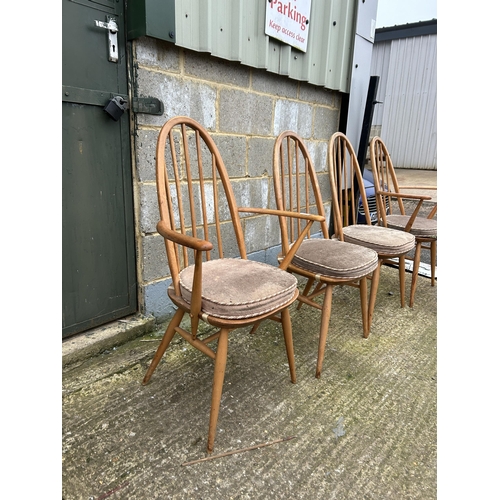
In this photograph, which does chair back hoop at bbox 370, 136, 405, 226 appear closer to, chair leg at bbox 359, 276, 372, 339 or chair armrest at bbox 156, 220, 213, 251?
chair leg at bbox 359, 276, 372, 339

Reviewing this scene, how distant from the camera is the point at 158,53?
1715 millimetres

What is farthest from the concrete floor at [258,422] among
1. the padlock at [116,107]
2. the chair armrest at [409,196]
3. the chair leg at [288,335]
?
the padlock at [116,107]

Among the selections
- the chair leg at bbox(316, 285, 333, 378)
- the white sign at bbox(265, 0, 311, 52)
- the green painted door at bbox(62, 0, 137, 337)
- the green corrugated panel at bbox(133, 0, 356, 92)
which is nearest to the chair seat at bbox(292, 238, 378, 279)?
the chair leg at bbox(316, 285, 333, 378)

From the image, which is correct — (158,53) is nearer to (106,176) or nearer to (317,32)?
(106,176)

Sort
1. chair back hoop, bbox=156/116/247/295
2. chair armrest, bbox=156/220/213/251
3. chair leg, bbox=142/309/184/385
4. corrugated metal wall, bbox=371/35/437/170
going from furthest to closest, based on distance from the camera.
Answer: corrugated metal wall, bbox=371/35/437/170, chair leg, bbox=142/309/184/385, chair back hoop, bbox=156/116/247/295, chair armrest, bbox=156/220/213/251

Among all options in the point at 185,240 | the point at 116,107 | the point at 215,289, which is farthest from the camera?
the point at 116,107

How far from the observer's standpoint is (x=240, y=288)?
1.27m

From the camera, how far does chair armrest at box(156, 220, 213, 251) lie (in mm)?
1000

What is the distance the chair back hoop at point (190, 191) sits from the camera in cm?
133

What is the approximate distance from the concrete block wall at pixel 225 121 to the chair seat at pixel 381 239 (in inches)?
26.6

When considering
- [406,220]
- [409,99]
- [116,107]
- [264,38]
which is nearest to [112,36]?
[116,107]

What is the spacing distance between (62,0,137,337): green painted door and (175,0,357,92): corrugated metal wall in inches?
14.4

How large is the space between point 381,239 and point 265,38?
137cm

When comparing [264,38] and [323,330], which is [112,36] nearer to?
[264,38]
